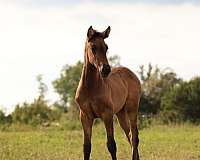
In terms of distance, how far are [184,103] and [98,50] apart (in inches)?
891

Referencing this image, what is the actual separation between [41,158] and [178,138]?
7615 mm

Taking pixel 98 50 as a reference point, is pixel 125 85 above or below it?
below

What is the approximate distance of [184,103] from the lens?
102ft

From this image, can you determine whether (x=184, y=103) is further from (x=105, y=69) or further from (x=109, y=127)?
(x=105, y=69)

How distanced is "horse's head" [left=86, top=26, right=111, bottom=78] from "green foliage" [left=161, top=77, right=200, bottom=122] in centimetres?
2202

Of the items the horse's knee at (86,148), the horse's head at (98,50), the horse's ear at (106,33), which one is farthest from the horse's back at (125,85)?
the horse's head at (98,50)

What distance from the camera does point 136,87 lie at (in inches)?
473

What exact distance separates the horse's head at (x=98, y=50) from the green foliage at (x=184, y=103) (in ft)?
72.2

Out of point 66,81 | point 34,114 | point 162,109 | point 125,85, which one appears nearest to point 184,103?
point 162,109

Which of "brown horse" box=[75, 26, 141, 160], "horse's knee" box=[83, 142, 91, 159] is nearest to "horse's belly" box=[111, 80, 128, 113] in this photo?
"brown horse" box=[75, 26, 141, 160]

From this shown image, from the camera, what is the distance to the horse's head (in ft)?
29.0

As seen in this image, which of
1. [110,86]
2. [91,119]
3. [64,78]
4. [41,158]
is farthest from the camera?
[64,78]

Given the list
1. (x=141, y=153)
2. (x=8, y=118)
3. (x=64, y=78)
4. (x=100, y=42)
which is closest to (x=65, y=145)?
(x=141, y=153)

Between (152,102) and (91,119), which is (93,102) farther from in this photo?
(152,102)
